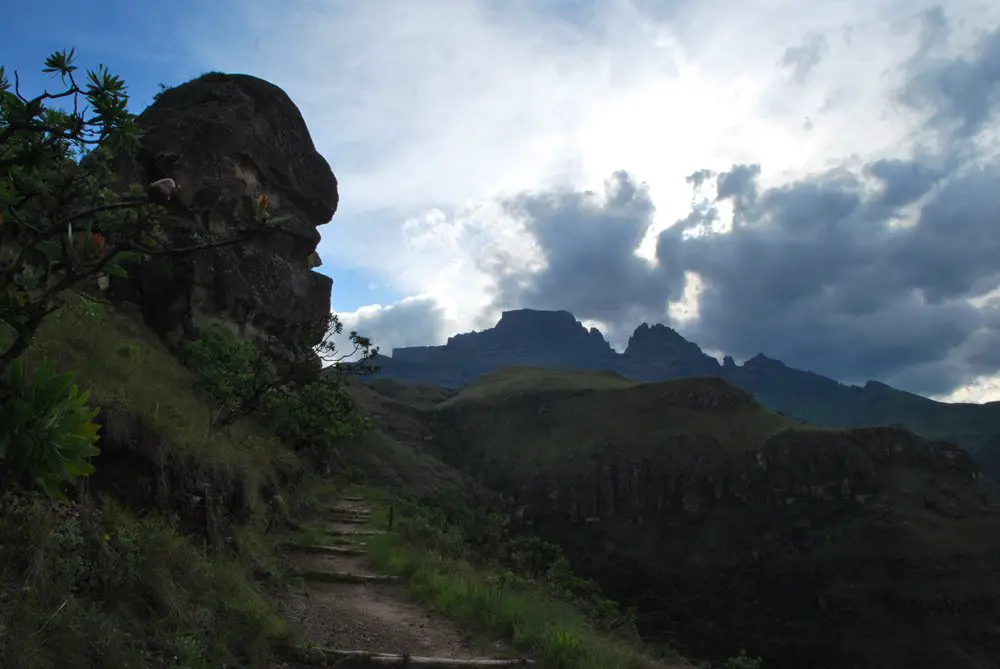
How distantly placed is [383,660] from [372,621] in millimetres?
2071

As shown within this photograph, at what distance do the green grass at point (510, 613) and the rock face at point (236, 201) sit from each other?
455 inches

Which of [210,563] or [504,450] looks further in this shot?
[504,450]

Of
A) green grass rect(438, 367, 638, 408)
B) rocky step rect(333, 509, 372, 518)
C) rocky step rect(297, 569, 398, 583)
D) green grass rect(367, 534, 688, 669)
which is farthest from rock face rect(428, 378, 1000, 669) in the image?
rocky step rect(297, 569, 398, 583)

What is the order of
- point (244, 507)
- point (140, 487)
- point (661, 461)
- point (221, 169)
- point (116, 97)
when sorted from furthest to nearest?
point (661, 461)
point (221, 169)
point (244, 507)
point (140, 487)
point (116, 97)

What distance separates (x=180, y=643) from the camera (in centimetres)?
509

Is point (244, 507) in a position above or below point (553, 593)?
above

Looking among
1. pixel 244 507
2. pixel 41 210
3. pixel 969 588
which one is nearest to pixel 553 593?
pixel 244 507

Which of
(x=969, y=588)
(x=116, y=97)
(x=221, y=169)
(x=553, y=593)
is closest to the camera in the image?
(x=116, y=97)

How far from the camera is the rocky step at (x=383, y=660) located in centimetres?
672

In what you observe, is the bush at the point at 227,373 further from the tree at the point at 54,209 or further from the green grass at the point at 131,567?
the tree at the point at 54,209

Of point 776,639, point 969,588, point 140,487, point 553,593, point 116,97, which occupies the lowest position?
point 776,639

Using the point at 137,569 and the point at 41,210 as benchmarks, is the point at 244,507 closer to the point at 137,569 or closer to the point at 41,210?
the point at 137,569

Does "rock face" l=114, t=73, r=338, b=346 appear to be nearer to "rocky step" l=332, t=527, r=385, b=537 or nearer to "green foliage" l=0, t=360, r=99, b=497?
"rocky step" l=332, t=527, r=385, b=537

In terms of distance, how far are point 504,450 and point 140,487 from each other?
12739 cm
